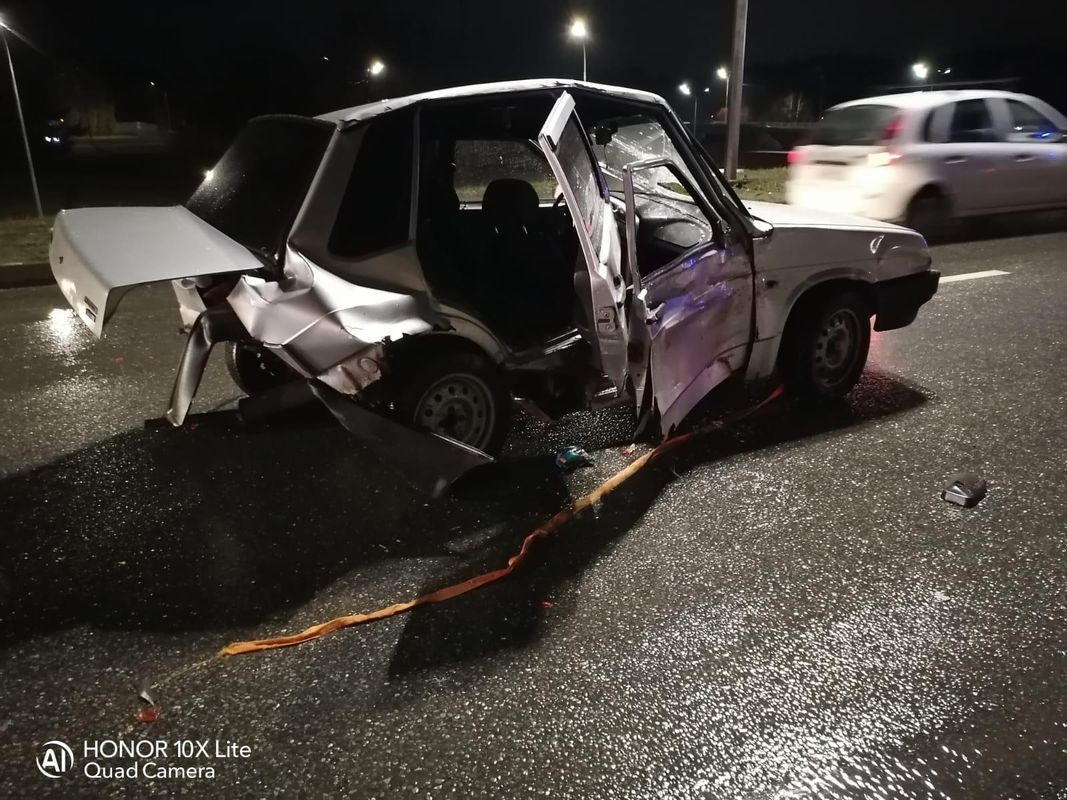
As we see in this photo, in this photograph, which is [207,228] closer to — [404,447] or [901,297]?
[404,447]

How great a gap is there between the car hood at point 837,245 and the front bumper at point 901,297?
6 centimetres

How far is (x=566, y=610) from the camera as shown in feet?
9.78

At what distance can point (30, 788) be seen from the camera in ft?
7.25

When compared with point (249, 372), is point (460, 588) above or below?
below

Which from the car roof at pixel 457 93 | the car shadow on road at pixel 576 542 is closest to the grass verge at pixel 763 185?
the car shadow on road at pixel 576 542

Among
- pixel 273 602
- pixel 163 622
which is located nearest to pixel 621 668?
pixel 273 602

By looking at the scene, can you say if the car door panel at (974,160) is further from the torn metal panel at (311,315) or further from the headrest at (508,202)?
the torn metal panel at (311,315)

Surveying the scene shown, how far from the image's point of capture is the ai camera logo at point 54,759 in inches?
89.7

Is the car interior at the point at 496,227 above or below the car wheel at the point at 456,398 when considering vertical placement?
above

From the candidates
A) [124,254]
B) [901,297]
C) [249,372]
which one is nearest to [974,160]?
[901,297]

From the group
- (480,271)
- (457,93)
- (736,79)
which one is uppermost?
(736,79)

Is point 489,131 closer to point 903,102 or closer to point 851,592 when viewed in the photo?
point 851,592

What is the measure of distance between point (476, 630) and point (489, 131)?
2743mm

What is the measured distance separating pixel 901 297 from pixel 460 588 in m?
3.37
